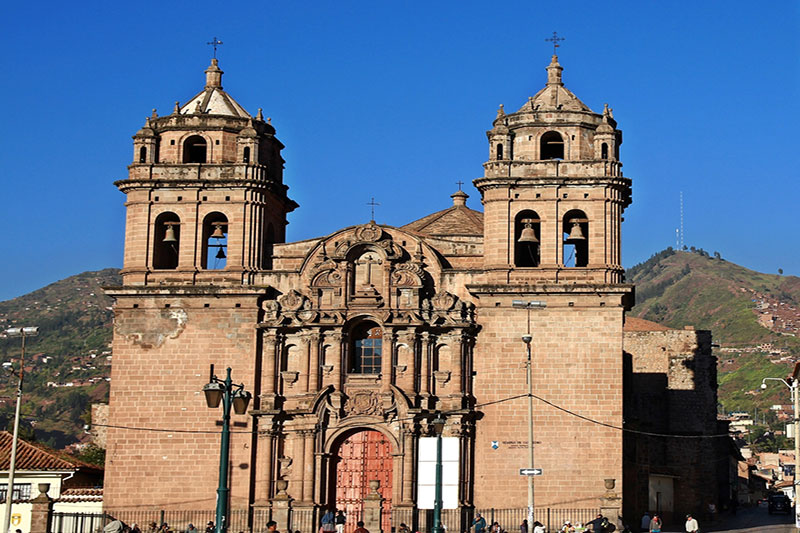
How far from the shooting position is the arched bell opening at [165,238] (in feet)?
136

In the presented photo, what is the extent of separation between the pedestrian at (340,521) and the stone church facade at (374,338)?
0.61 metres

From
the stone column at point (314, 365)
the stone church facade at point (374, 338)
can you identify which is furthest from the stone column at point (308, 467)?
the stone column at point (314, 365)

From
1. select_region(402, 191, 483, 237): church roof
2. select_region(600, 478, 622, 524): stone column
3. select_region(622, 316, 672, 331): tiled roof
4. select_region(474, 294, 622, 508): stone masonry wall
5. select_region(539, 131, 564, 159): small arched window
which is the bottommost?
select_region(600, 478, 622, 524): stone column

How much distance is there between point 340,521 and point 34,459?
39.5 ft

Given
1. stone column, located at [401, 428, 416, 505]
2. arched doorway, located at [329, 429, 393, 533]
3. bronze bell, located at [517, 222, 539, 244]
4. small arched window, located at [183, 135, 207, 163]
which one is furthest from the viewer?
small arched window, located at [183, 135, 207, 163]

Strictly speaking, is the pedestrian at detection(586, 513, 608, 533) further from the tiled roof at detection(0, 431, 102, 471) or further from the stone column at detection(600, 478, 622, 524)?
the tiled roof at detection(0, 431, 102, 471)

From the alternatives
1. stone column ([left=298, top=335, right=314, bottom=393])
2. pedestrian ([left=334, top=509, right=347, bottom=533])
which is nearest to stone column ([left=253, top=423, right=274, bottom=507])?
stone column ([left=298, top=335, right=314, bottom=393])

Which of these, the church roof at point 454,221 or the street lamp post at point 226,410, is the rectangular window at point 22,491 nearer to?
the church roof at point 454,221

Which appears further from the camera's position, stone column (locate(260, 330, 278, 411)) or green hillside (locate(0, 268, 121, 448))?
green hillside (locate(0, 268, 121, 448))

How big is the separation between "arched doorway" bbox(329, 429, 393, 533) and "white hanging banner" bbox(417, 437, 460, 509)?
4.04 feet

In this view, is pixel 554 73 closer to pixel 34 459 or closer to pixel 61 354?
pixel 34 459

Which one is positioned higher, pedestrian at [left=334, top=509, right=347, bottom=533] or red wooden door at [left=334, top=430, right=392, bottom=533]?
red wooden door at [left=334, top=430, right=392, bottom=533]

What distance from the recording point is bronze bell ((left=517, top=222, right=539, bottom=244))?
39906 mm

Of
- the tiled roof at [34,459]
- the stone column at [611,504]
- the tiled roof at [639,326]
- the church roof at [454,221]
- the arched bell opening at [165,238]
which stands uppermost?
the church roof at [454,221]
